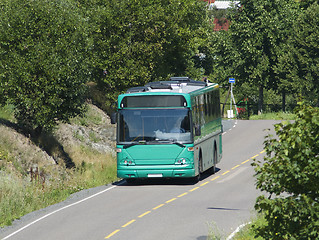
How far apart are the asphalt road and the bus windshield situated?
5.44 feet

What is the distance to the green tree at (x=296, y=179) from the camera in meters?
9.57

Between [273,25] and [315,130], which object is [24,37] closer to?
[315,130]

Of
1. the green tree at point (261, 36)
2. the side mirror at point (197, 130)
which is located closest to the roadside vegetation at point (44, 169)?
the side mirror at point (197, 130)

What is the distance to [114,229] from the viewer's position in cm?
1598

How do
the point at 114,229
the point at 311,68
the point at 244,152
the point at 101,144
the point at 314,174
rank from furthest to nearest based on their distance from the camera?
the point at 311,68, the point at 101,144, the point at 244,152, the point at 114,229, the point at 314,174

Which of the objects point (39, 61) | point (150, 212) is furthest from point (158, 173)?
point (39, 61)

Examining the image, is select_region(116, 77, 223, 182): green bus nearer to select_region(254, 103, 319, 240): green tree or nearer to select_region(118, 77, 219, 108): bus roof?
select_region(118, 77, 219, 108): bus roof

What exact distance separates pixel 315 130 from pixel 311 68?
53.8 meters

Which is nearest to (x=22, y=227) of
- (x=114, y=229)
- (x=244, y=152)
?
(x=114, y=229)

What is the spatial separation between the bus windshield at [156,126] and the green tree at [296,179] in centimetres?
1305

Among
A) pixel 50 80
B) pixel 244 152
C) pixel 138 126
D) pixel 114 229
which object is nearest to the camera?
pixel 114 229

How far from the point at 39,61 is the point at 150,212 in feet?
46.4

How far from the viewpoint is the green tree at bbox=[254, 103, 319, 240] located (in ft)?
31.4

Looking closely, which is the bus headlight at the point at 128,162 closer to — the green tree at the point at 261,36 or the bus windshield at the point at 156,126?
the bus windshield at the point at 156,126
